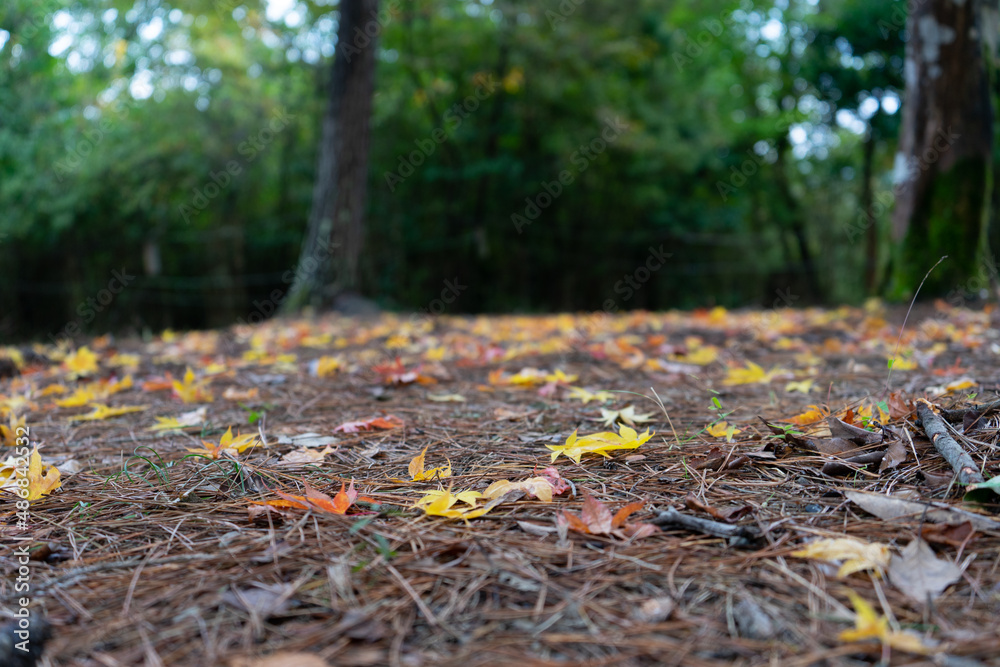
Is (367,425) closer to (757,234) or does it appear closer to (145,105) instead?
(145,105)

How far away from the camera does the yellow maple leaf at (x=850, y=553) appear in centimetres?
79

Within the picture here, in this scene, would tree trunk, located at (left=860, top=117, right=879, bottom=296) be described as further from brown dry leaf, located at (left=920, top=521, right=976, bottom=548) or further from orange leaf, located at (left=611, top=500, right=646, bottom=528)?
orange leaf, located at (left=611, top=500, right=646, bottom=528)

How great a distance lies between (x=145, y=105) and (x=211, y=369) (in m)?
5.36

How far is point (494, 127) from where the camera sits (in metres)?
8.16

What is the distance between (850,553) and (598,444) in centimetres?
53

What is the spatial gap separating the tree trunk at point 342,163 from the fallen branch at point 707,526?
4.45 m

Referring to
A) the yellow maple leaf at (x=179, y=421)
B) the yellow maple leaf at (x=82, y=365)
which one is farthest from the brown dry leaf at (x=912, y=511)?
the yellow maple leaf at (x=82, y=365)

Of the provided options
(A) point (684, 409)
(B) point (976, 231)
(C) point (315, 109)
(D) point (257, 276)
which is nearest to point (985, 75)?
(B) point (976, 231)

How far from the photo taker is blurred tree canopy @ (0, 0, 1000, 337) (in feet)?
19.1

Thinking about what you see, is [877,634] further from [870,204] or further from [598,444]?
[870,204]

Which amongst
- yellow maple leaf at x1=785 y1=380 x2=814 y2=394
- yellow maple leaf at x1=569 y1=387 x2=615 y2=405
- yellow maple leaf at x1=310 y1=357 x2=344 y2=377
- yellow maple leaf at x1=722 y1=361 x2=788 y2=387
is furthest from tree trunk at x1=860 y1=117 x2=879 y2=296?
yellow maple leaf at x1=310 y1=357 x2=344 y2=377

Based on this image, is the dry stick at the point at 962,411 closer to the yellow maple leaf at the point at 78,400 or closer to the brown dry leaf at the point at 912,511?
the brown dry leaf at the point at 912,511

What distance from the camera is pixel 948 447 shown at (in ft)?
3.45

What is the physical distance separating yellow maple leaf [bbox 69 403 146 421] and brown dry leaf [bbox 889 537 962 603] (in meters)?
1.96
